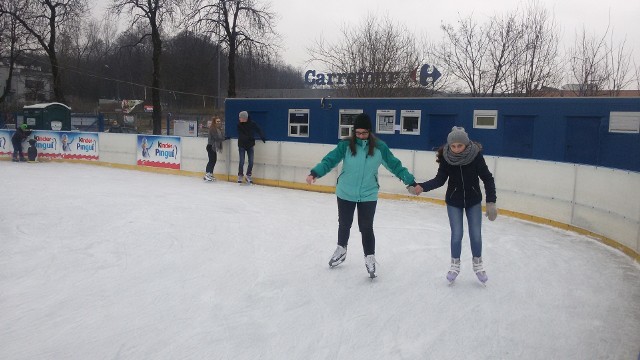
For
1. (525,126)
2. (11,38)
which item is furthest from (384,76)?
(11,38)

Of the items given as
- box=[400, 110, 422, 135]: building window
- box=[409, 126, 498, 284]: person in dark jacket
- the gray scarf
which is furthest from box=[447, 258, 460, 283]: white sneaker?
box=[400, 110, 422, 135]: building window

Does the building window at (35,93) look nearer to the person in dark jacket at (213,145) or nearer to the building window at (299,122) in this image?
the building window at (299,122)

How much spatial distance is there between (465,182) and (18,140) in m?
14.5

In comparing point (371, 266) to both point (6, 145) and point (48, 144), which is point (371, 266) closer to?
point (48, 144)

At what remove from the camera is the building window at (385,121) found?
15445mm

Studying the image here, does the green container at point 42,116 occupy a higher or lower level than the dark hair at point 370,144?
higher

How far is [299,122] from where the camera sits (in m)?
17.1

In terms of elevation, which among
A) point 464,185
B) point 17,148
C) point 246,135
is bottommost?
point 17,148

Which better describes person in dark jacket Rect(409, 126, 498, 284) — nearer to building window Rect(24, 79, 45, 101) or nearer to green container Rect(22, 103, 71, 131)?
green container Rect(22, 103, 71, 131)

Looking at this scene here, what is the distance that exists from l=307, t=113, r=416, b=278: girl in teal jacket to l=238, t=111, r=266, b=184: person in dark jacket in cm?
707

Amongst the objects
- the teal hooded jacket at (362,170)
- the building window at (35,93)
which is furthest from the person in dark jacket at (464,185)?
the building window at (35,93)

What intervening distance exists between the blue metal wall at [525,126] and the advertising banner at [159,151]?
4.79m

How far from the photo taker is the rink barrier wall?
6.25m

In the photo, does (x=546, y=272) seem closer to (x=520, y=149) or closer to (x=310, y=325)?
(x=310, y=325)
